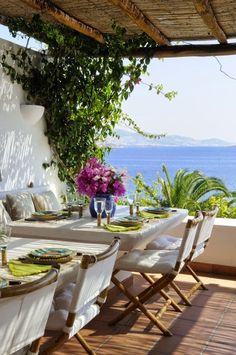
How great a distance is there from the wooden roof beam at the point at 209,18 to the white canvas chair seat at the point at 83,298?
7.56ft

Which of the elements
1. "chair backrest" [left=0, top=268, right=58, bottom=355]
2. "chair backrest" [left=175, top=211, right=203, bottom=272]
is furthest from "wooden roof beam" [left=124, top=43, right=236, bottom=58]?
"chair backrest" [left=0, top=268, right=58, bottom=355]

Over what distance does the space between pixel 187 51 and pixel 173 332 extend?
331cm

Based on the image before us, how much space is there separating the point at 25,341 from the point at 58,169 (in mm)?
4604

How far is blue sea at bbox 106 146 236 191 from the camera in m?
43.6

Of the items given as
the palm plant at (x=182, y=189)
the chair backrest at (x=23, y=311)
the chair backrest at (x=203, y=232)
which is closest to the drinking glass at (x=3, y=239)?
the chair backrest at (x=23, y=311)

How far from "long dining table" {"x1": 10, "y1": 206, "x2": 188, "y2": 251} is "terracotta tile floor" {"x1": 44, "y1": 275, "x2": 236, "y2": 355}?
23.6 inches

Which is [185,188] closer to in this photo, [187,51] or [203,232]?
[187,51]

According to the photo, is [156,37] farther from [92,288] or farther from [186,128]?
[186,128]

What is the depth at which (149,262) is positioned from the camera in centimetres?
384

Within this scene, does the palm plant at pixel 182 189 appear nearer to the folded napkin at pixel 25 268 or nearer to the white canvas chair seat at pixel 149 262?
the white canvas chair seat at pixel 149 262

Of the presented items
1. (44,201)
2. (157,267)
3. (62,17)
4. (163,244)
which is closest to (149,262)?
(157,267)

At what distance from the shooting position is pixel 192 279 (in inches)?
204

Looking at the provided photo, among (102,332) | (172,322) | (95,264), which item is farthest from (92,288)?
Answer: (172,322)

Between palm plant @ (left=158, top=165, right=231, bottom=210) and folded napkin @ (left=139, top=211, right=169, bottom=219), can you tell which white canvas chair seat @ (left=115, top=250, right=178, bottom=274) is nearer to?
folded napkin @ (left=139, top=211, right=169, bottom=219)
